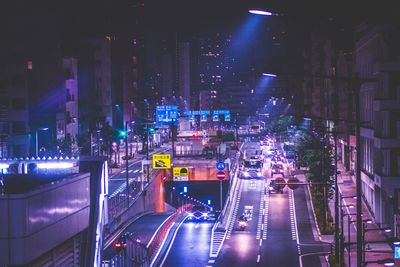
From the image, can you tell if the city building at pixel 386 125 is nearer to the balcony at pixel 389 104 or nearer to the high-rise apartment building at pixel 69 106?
the balcony at pixel 389 104

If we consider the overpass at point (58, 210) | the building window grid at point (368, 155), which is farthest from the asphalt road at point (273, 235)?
the overpass at point (58, 210)

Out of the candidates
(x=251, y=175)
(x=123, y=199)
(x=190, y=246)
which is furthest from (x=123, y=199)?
(x=251, y=175)

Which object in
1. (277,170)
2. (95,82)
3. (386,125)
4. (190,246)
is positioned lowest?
(190,246)

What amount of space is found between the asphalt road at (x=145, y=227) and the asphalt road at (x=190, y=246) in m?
1.67

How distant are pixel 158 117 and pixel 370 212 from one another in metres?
36.3

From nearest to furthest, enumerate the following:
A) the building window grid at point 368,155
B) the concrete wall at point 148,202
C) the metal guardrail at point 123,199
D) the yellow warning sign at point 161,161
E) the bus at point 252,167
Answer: the metal guardrail at point 123,199
the concrete wall at point 148,202
the building window grid at point 368,155
the yellow warning sign at point 161,161
the bus at point 252,167

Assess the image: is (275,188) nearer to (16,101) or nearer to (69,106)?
(16,101)

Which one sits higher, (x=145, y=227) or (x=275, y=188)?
(x=275, y=188)

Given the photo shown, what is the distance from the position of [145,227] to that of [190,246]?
6383 millimetres

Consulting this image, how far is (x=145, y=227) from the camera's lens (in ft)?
167

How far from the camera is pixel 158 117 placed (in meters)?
86.1

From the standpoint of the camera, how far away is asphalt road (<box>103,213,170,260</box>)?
44.6m

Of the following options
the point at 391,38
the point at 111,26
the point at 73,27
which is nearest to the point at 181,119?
the point at 73,27

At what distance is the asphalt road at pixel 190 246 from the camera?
40406 mm
